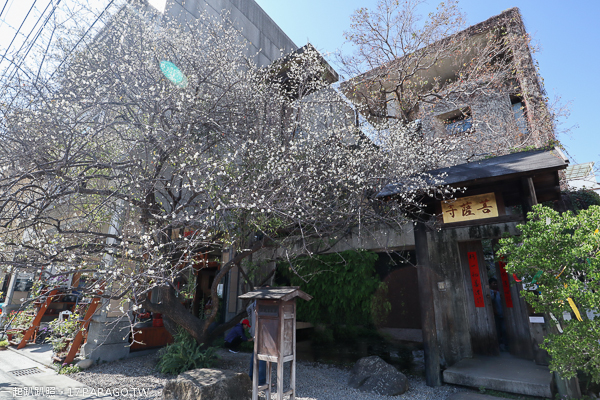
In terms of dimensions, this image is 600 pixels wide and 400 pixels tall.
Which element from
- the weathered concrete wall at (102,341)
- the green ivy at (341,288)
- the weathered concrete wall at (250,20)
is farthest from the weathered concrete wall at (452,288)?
the weathered concrete wall at (250,20)

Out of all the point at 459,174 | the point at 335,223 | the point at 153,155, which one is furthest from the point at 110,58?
the point at 459,174

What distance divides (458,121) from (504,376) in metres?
9.30

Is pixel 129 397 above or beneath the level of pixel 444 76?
beneath

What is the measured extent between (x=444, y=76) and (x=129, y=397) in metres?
15.1

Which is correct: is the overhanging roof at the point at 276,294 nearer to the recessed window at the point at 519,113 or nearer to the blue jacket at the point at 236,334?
the blue jacket at the point at 236,334

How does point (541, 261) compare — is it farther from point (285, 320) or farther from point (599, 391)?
point (285, 320)

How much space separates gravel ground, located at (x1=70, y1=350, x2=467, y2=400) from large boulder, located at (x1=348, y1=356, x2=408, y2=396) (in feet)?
0.45

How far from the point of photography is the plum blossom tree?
6.12 m

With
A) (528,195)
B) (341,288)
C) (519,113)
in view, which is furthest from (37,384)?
(519,113)

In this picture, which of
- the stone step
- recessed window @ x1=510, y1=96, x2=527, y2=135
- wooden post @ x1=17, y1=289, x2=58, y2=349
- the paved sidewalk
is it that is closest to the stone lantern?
the paved sidewalk

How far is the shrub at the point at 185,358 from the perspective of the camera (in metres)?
7.09

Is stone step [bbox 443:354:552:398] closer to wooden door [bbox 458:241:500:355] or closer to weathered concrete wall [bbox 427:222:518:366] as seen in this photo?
weathered concrete wall [bbox 427:222:518:366]

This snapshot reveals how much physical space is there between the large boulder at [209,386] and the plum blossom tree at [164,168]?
1758 mm

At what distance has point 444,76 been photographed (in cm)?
1312
